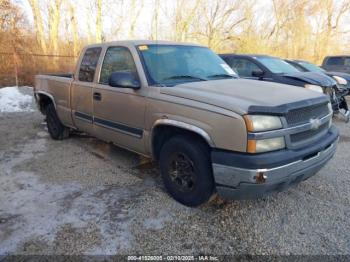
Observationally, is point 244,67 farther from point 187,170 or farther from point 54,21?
point 54,21

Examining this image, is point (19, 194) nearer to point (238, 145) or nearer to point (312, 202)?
point (238, 145)

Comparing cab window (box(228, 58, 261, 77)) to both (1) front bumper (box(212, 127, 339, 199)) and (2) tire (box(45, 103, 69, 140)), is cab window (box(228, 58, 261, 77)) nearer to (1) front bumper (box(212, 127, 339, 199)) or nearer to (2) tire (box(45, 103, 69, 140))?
(2) tire (box(45, 103, 69, 140))

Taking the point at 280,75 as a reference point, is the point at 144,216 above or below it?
below

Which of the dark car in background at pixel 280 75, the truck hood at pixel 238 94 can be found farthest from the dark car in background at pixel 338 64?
the truck hood at pixel 238 94

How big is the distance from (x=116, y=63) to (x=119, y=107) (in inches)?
27.6

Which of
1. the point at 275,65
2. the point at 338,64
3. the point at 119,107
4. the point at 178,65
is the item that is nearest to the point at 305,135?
the point at 178,65

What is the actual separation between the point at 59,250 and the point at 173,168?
1.43m

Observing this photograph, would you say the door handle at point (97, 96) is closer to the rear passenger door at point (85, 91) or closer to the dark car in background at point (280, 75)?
the rear passenger door at point (85, 91)

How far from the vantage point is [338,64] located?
14.8m

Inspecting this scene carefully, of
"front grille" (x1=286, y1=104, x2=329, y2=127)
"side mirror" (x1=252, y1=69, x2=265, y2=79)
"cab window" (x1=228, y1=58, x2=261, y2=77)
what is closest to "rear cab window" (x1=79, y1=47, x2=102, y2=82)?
"front grille" (x1=286, y1=104, x2=329, y2=127)

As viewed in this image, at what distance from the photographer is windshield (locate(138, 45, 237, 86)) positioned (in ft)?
12.3

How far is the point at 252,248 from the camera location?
9.00ft

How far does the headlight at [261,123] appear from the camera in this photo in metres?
2.66

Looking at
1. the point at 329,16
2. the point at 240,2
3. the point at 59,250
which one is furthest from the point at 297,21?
the point at 59,250
